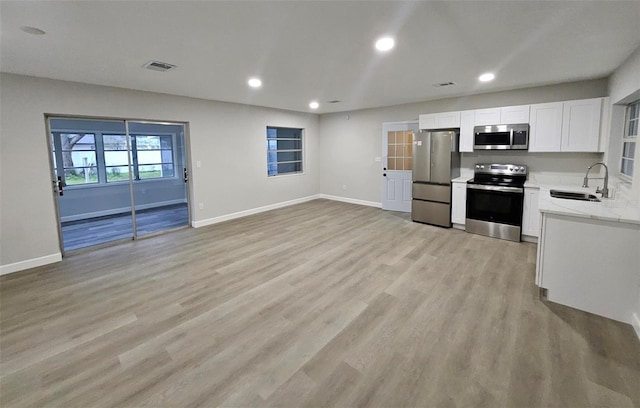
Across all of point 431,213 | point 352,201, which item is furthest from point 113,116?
point 431,213

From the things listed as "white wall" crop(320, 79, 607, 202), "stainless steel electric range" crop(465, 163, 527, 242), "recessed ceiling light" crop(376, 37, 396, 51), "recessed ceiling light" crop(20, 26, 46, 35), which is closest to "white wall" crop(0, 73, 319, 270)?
"white wall" crop(320, 79, 607, 202)

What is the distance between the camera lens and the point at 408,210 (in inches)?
268

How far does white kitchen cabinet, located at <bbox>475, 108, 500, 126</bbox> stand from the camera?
4969mm

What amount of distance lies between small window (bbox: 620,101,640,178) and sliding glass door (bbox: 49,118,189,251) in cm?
676

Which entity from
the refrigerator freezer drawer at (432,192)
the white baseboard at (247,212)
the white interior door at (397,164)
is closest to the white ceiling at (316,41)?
the refrigerator freezer drawer at (432,192)

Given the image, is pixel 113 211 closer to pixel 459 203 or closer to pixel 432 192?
pixel 432 192

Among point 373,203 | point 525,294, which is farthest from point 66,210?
point 525,294

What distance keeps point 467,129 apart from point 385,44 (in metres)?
3.15

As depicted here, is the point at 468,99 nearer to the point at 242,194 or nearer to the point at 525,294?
the point at 525,294

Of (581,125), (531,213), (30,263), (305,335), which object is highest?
(581,125)

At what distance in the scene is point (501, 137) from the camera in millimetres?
4926

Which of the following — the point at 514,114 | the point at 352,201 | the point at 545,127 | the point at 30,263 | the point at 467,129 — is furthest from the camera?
the point at 352,201

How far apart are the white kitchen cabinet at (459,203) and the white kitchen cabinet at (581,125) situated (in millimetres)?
1516

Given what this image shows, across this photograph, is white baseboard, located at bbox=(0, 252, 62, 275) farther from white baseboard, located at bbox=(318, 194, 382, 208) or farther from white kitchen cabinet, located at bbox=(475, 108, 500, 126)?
white kitchen cabinet, located at bbox=(475, 108, 500, 126)
